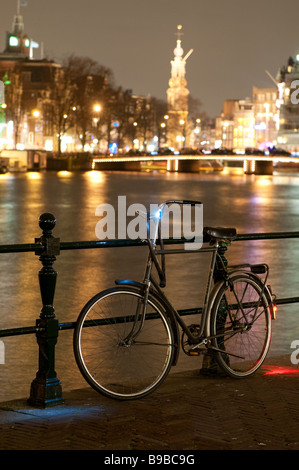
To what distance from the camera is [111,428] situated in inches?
223

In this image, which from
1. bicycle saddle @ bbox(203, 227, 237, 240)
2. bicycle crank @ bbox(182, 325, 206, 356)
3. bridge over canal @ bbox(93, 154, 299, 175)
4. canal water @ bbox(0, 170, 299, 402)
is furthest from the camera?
bridge over canal @ bbox(93, 154, 299, 175)

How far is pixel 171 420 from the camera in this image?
230 inches

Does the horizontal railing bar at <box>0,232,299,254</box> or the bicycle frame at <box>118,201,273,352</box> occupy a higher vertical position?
the horizontal railing bar at <box>0,232,299,254</box>

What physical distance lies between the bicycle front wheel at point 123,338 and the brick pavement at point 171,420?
0.13 metres

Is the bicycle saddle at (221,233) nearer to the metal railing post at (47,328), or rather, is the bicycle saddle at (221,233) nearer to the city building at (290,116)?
the metal railing post at (47,328)

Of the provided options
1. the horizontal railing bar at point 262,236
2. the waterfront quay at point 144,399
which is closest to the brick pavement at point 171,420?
the waterfront quay at point 144,399

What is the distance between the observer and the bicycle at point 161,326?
6316 millimetres

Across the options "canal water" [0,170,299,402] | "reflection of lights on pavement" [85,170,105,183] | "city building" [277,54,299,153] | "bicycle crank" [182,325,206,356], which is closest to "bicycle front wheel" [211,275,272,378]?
"bicycle crank" [182,325,206,356]

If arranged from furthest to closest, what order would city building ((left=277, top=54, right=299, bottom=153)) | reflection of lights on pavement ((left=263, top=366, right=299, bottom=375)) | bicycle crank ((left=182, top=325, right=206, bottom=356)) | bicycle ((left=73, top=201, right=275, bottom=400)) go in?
city building ((left=277, top=54, right=299, bottom=153)) < reflection of lights on pavement ((left=263, top=366, right=299, bottom=375)) < bicycle crank ((left=182, top=325, right=206, bottom=356)) < bicycle ((left=73, top=201, right=275, bottom=400))

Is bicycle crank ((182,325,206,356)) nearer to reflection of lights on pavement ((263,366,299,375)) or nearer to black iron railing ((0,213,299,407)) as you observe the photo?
reflection of lights on pavement ((263,366,299,375))

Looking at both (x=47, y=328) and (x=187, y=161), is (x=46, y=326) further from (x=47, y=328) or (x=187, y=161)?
(x=187, y=161)

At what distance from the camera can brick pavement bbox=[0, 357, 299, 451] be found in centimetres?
538

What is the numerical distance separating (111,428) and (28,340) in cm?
527
